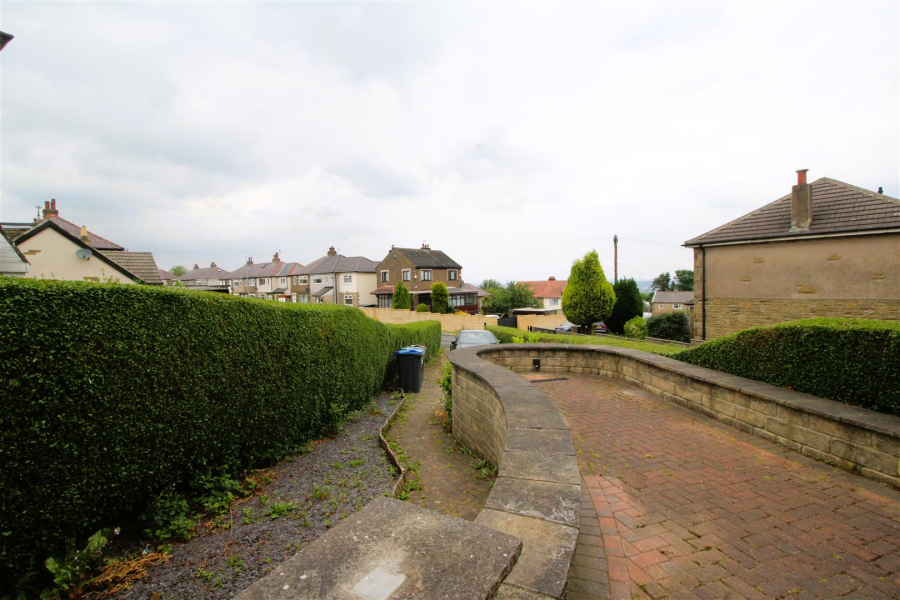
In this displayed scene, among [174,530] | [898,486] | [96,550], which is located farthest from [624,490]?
[96,550]

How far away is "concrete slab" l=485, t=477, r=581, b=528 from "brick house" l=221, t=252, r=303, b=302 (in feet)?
212

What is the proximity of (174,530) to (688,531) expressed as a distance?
15.3ft

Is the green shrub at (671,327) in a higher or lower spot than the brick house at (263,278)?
lower

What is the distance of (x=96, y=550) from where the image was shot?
3.46 metres

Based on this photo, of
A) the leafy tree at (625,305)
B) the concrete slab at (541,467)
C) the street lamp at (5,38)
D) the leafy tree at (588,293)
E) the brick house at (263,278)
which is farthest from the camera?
the brick house at (263,278)

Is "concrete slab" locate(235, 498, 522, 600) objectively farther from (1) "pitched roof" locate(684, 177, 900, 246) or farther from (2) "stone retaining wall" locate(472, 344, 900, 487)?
(1) "pitched roof" locate(684, 177, 900, 246)

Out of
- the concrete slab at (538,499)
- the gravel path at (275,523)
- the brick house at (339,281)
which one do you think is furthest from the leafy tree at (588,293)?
the brick house at (339,281)

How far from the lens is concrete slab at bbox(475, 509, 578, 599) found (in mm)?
1703

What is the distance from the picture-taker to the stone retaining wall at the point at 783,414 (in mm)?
3855

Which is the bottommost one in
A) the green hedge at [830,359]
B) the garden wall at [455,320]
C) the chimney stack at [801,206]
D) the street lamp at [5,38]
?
the garden wall at [455,320]

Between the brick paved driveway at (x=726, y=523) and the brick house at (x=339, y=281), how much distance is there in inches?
2084

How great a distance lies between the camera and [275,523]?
14.1ft

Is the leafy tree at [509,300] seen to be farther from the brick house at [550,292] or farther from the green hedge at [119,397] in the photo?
the green hedge at [119,397]

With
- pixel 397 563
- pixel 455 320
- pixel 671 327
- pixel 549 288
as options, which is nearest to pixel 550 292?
pixel 549 288
